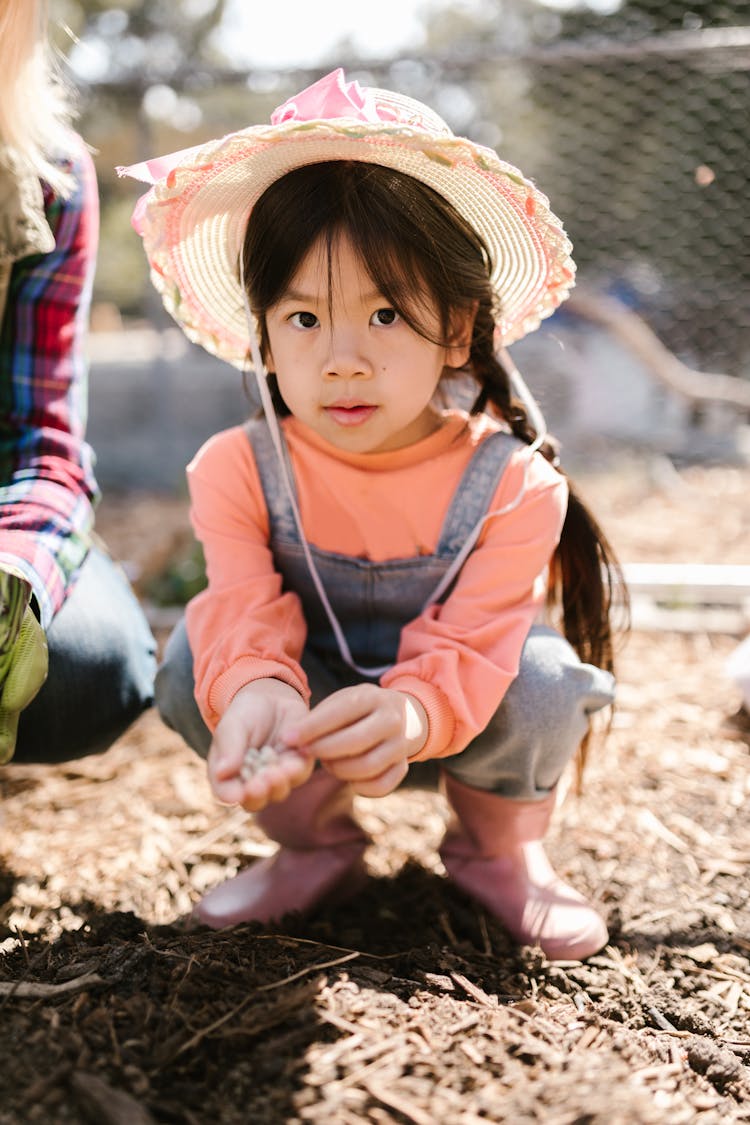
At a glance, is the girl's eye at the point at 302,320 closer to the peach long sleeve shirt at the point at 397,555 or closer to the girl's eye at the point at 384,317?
the girl's eye at the point at 384,317

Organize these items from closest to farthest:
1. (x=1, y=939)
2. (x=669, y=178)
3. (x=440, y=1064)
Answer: (x=440, y=1064) → (x=1, y=939) → (x=669, y=178)

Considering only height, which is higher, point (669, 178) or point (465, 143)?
point (669, 178)

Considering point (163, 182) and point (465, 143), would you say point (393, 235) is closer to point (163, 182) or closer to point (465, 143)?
point (465, 143)

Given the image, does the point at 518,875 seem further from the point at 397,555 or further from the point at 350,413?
the point at 350,413

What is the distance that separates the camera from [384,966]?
4.10 feet

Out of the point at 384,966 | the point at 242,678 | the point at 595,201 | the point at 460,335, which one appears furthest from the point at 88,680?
the point at 595,201

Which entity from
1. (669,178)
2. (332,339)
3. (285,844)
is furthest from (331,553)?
(669,178)

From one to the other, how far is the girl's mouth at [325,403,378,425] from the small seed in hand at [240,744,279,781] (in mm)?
427

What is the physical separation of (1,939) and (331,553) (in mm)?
687

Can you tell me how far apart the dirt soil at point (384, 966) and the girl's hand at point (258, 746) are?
223 millimetres

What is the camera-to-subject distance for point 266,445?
1.47 metres

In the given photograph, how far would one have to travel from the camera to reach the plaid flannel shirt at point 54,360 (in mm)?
1551

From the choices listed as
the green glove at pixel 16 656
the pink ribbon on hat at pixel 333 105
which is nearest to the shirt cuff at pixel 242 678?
the green glove at pixel 16 656

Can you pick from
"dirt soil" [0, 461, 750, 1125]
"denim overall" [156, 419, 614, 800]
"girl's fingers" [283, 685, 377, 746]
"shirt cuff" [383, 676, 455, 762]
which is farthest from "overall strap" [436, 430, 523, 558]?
"dirt soil" [0, 461, 750, 1125]
